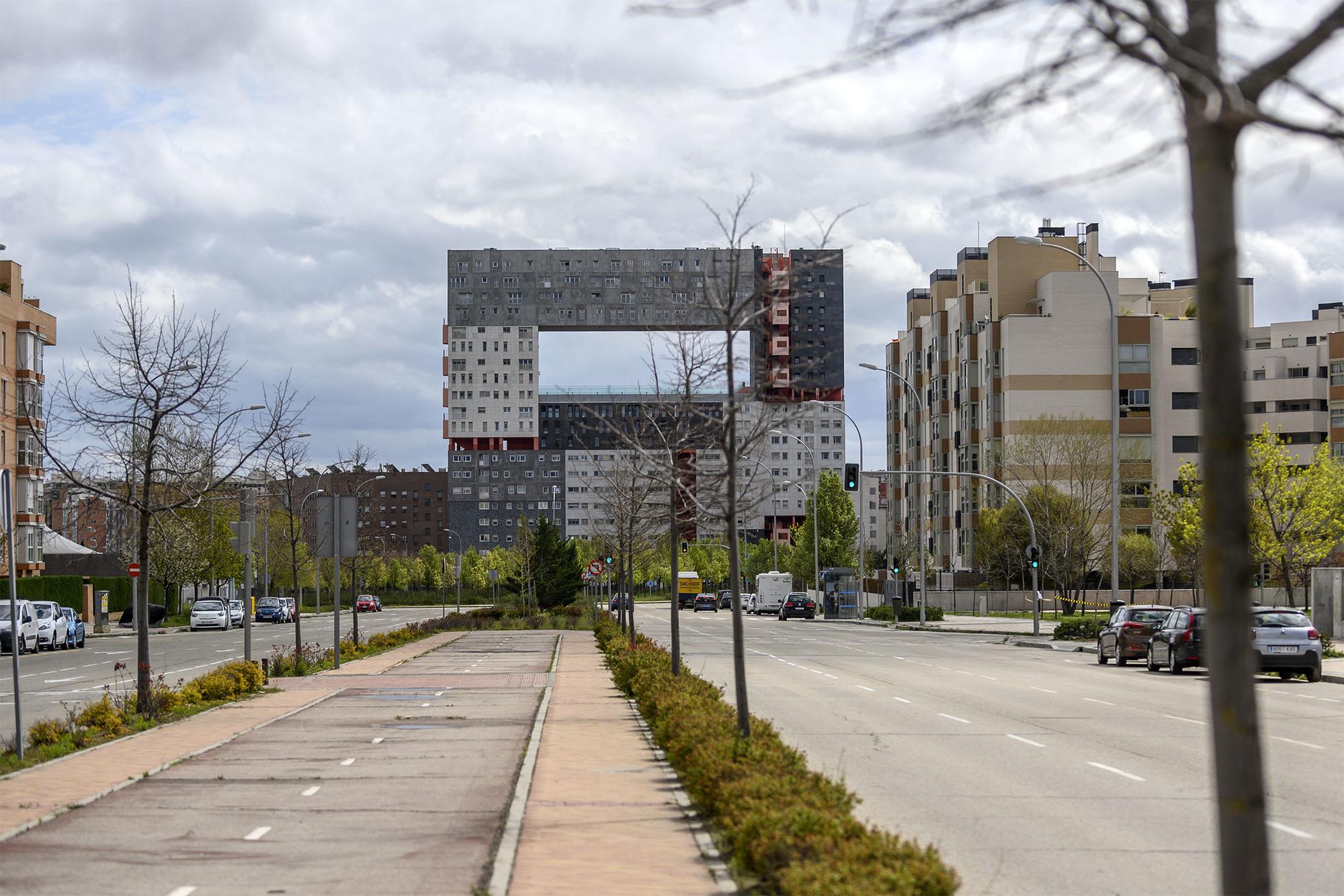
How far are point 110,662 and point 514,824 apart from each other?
30.8m

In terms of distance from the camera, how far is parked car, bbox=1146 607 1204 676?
31.4 meters

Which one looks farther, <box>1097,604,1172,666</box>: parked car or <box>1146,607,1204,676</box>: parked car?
<box>1097,604,1172,666</box>: parked car

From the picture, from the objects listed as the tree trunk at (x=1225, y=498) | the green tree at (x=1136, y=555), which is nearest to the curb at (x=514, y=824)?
the tree trunk at (x=1225, y=498)

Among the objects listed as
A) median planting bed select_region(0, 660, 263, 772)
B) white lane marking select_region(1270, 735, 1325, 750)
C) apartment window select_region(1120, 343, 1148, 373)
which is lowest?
white lane marking select_region(1270, 735, 1325, 750)

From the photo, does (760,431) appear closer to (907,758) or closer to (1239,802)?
(907,758)

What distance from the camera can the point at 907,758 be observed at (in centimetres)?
1566

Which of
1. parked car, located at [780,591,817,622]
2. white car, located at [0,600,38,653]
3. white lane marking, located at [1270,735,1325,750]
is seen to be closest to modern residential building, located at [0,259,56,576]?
white car, located at [0,600,38,653]

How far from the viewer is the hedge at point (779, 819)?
6.90 meters

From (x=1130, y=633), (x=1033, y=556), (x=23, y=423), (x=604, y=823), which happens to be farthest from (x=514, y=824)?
(x=23, y=423)

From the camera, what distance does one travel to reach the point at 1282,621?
2908 centimetres

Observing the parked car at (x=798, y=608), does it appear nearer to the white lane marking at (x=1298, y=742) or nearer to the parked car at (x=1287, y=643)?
the parked car at (x=1287, y=643)

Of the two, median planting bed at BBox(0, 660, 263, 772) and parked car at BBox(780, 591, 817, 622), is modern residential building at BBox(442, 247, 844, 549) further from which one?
median planting bed at BBox(0, 660, 263, 772)

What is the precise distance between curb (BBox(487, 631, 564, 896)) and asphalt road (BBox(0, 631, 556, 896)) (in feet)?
0.31

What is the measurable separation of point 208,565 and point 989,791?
2962 inches
